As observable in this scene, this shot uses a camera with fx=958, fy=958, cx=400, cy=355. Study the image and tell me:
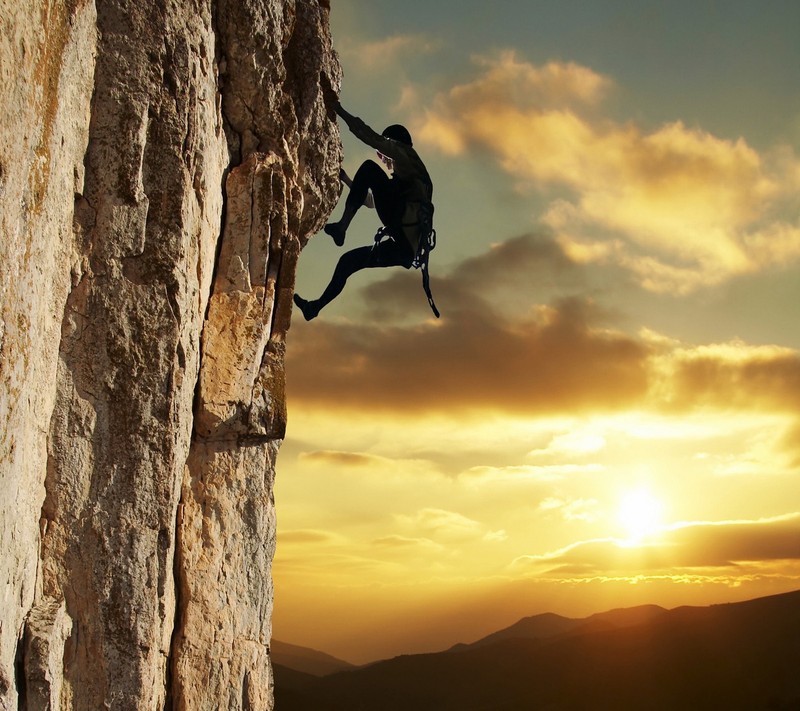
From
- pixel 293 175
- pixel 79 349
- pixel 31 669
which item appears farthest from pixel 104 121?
pixel 31 669

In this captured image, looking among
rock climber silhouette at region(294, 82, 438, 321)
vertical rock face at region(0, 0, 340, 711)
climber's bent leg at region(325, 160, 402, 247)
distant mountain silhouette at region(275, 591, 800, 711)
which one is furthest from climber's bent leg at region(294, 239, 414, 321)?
distant mountain silhouette at region(275, 591, 800, 711)

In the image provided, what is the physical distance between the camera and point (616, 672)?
4778 cm

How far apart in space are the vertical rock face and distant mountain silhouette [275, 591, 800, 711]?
115 ft

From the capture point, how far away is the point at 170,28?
734 cm

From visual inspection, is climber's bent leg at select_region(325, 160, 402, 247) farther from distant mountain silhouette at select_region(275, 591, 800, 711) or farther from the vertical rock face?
distant mountain silhouette at select_region(275, 591, 800, 711)

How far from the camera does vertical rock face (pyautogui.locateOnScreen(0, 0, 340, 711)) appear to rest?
5.90 metres

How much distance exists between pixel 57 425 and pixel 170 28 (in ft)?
10.3

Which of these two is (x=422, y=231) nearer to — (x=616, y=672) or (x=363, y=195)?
(x=363, y=195)

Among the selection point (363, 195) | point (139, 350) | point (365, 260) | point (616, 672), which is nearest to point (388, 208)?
point (363, 195)

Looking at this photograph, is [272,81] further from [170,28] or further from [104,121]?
[104,121]

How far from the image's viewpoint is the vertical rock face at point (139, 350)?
590cm

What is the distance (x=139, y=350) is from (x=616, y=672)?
45.6m

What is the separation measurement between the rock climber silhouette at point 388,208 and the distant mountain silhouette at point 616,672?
33140 mm

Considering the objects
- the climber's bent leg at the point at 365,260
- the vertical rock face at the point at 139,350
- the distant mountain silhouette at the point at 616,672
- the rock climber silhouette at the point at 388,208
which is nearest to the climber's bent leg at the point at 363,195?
the rock climber silhouette at the point at 388,208
